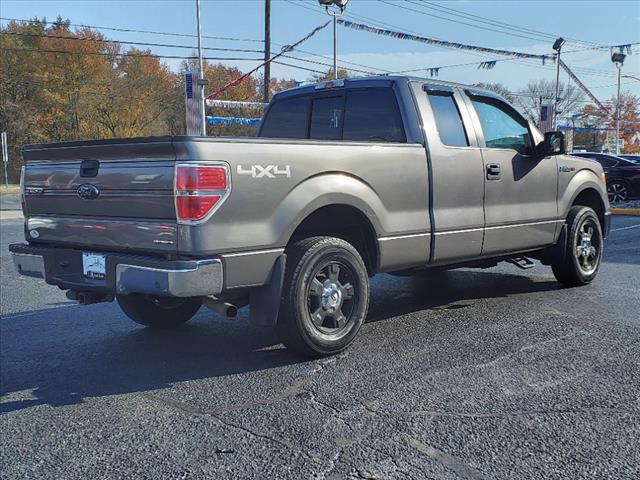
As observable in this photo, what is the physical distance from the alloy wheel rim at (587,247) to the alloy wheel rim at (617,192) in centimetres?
1442

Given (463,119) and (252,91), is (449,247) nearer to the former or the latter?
(463,119)

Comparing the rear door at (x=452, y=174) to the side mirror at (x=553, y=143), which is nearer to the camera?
the rear door at (x=452, y=174)

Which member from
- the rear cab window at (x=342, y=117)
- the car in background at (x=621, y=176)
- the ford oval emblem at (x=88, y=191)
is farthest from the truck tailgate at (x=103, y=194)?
the car in background at (x=621, y=176)

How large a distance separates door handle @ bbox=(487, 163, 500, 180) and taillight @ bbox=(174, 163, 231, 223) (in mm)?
2811

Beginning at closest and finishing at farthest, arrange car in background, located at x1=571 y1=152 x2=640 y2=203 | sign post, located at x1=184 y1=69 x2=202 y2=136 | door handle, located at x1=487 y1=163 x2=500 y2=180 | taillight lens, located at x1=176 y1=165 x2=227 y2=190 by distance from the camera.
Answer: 1. taillight lens, located at x1=176 y1=165 x2=227 y2=190
2. door handle, located at x1=487 y1=163 x2=500 y2=180
3. car in background, located at x1=571 y1=152 x2=640 y2=203
4. sign post, located at x1=184 y1=69 x2=202 y2=136

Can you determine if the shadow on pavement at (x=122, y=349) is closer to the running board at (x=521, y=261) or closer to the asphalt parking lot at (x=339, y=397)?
the asphalt parking lot at (x=339, y=397)

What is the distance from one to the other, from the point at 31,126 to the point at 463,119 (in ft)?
155

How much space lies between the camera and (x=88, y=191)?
170 inches

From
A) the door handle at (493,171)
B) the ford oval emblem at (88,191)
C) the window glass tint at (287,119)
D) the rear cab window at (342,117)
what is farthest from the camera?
the window glass tint at (287,119)

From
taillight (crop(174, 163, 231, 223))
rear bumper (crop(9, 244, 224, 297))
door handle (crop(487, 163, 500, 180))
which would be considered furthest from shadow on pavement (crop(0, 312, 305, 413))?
door handle (crop(487, 163, 500, 180))

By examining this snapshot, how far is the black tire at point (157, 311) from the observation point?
538cm

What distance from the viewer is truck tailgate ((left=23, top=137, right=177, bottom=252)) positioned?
12.8 ft

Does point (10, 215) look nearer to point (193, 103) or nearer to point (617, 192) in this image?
point (193, 103)

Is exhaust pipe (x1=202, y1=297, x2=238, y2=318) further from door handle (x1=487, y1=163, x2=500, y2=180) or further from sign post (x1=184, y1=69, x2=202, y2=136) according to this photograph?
sign post (x1=184, y1=69, x2=202, y2=136)
